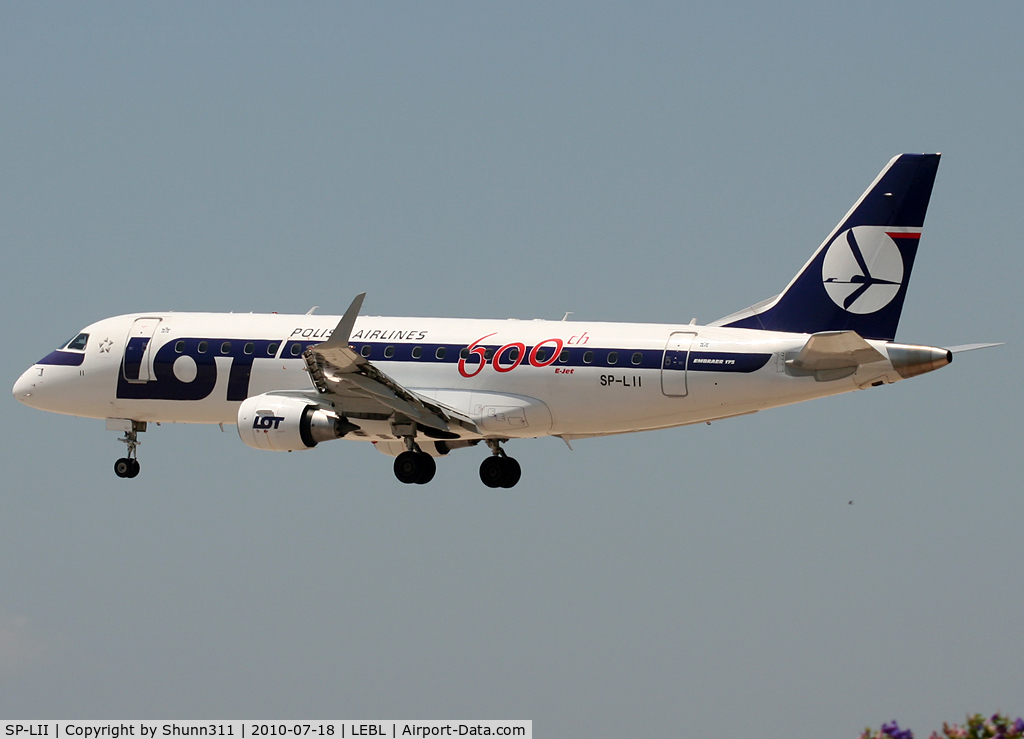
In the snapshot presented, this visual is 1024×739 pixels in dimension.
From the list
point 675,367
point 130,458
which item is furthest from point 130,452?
point 675,367

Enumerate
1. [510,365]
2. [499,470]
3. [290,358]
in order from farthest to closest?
[499,470] → [290,358] → [510,365]

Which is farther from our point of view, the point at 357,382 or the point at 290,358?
the point at 290,358

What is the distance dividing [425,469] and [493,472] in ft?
8.77

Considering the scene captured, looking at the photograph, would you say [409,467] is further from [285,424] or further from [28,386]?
[28,386]

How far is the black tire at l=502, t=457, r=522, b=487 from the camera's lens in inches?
1965

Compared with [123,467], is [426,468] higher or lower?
lower

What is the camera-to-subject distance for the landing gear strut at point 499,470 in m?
49.9

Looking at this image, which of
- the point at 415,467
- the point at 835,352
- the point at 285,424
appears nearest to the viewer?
the point at 835,352

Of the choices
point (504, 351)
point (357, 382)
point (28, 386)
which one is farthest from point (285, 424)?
point (28, 386)

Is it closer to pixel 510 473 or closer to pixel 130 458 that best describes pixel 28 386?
pixel 130 458

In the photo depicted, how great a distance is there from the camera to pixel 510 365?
46781mm

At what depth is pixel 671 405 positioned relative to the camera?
45.0 m

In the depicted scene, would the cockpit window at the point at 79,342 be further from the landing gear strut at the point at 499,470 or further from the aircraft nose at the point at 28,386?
the landing gear strut at the point at 499,470

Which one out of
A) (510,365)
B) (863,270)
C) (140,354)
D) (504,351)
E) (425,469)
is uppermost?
(140,354)
